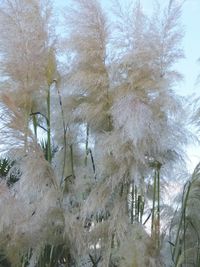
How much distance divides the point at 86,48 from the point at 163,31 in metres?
0.45

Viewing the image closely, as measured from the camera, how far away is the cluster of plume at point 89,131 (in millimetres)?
2703

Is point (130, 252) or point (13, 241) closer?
point (130, 252)

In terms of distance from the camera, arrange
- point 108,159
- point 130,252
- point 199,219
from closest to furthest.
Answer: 1. point 130,252
2. point 108,159
3. point 199,219

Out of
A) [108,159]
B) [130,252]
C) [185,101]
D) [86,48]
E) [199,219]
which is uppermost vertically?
[86,48]

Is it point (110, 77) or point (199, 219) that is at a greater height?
point (110, 77)

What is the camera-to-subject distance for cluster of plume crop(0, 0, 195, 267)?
106 inches

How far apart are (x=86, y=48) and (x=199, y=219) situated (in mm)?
1094

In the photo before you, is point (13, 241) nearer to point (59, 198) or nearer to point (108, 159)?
point (59, 198)

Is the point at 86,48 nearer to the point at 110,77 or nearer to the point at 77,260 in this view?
the point at 110,77

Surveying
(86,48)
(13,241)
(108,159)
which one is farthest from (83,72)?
(13,241)

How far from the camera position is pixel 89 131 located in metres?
3.14

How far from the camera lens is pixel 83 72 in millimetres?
2941

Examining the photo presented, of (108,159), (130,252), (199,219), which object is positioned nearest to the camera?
(130,252)

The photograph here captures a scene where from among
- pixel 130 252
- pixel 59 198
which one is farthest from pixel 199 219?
pixel 59 198
